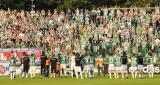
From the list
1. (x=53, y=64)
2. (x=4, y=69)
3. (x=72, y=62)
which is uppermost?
(x=72, y=62)

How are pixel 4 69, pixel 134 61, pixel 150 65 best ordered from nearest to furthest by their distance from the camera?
pixel 134 61 → pixel 150 65 → pixel 4 69

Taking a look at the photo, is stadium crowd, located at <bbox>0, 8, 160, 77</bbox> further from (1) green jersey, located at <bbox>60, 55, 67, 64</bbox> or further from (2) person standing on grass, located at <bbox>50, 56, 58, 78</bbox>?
(2) person standing on grass, located at <bbox>50, 56, 58, 78</bbox>

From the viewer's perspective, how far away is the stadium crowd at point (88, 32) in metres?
55.7

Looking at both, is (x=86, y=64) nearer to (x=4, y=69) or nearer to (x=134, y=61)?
(x=134, y=61)

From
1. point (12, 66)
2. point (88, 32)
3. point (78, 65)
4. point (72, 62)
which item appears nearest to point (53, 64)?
point (72, 62)

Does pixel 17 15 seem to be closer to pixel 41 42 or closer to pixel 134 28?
pixel 41 42

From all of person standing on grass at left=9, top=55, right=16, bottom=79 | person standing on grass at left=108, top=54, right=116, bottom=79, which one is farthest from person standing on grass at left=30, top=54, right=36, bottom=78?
person standing on grass at left=108, top=54, right=116, bottom=79

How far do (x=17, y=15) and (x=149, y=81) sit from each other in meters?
21.9

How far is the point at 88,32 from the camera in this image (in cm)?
5891

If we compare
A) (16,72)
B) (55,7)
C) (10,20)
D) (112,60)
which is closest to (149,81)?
(112,60)

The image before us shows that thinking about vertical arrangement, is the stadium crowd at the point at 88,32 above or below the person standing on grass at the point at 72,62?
above

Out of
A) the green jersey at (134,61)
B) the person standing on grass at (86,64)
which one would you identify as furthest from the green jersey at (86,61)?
the green jersey at (134,61)

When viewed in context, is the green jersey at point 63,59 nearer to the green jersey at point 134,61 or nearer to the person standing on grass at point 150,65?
the green jersey at point 134,61

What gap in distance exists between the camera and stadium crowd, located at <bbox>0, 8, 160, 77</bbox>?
55.7 metres
